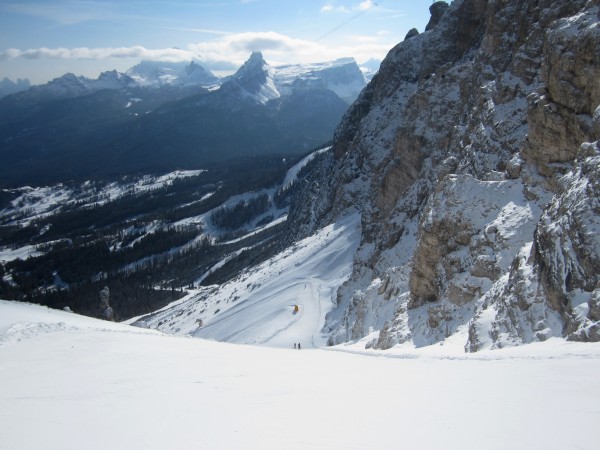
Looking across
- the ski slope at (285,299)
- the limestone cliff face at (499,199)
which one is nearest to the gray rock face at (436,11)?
the limestone cliff face at (499,199)

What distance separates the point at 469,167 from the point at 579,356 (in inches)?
741

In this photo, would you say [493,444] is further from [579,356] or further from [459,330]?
[459,330]

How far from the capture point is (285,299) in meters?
56.9

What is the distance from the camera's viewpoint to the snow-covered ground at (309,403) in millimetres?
7301

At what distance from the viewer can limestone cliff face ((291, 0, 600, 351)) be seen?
50.0 feet

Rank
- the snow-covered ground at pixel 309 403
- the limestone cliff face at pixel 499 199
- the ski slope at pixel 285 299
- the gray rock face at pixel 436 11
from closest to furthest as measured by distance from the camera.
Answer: the snow-covered ground at pixel 309 403, the limestone cliff face at pixel 499 199, the ski slope at pixel 285 299, the gray rock face at pixel 436 11

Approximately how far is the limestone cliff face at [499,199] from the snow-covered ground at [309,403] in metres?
3.13

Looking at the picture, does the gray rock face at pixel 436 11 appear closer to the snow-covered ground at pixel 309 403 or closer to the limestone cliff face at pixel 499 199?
the limestone cliff face at pixel 499 199

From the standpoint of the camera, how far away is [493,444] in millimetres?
6695

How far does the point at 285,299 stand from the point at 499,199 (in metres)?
37.4

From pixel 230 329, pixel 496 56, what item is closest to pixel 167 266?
pixel 230 329

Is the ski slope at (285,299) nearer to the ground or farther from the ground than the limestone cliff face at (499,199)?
nearer to the ground

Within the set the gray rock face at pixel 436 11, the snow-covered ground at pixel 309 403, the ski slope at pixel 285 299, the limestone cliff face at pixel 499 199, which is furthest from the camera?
the gray rock face at pixel 436 11

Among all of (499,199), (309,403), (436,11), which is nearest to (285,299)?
(499,199)
